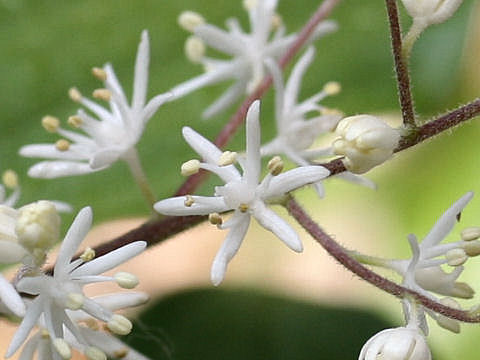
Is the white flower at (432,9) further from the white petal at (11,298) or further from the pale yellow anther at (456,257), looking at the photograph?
the white petal at (11,298)

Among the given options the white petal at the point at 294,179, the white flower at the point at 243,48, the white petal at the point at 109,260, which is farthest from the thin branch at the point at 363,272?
the white flower at the point at 243,48

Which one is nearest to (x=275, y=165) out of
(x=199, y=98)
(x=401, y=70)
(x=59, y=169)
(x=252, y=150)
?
(x=252, y=150)

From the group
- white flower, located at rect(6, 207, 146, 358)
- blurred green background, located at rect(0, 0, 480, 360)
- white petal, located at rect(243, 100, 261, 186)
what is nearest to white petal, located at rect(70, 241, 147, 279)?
white flower, located at rect(6, 207, 146, 358)

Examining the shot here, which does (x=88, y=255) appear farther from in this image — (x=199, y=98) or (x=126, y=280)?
(x=199, y=98)

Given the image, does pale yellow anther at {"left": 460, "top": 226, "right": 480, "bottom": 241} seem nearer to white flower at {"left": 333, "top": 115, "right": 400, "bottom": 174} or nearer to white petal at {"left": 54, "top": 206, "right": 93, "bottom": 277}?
white flower at {"left": 333, "top": 115, "right": 400, "bottom": 174}

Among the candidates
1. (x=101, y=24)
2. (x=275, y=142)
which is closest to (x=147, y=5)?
(x=101, y=24)

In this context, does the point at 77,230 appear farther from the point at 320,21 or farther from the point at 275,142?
the point at 320,21
